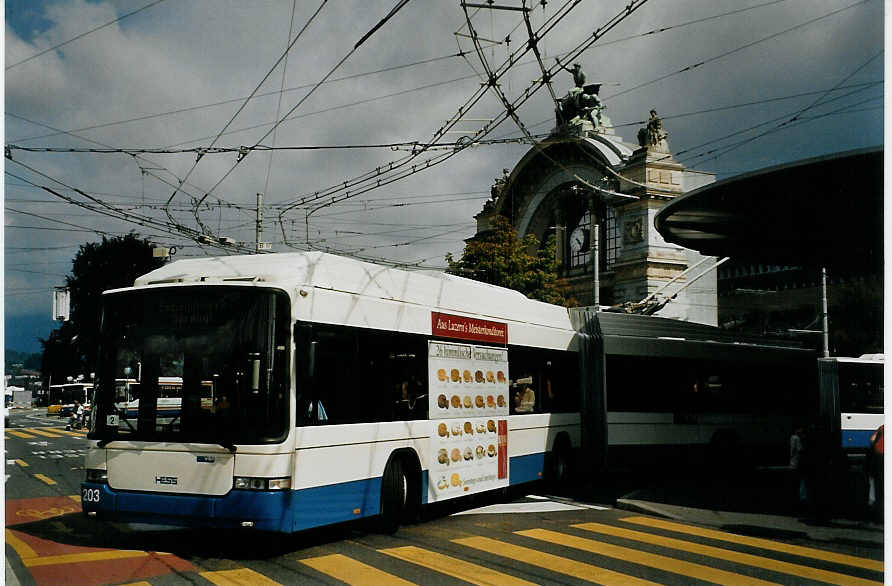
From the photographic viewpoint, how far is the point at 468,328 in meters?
13.2

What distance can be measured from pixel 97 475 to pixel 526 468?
7.06m

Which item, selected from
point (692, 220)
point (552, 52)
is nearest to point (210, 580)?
point (552, 52)

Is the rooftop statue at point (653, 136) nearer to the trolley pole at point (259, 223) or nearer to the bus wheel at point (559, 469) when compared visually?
the trolley pole at point (259, 223)

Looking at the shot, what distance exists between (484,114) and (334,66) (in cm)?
274

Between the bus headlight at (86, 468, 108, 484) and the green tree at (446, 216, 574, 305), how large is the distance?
31050 mm

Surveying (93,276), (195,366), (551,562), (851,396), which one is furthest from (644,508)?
(93,276)

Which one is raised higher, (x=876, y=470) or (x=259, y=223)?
(x=259, y=223)

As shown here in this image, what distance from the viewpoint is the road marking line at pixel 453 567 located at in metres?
8.34

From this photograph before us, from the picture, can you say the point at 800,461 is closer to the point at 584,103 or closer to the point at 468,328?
the point at 468,328

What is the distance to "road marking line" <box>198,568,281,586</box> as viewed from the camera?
26.4ft

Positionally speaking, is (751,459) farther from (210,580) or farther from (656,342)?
Result: (210,580)

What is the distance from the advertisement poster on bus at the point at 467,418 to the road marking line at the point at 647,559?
1.49m

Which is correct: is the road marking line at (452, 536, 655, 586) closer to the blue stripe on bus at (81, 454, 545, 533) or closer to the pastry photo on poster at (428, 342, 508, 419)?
the blue stripe on bus at (81, 454, 545, 533)

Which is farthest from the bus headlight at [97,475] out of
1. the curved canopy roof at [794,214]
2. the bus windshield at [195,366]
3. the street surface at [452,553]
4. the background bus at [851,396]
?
the background bus at [851,396]
